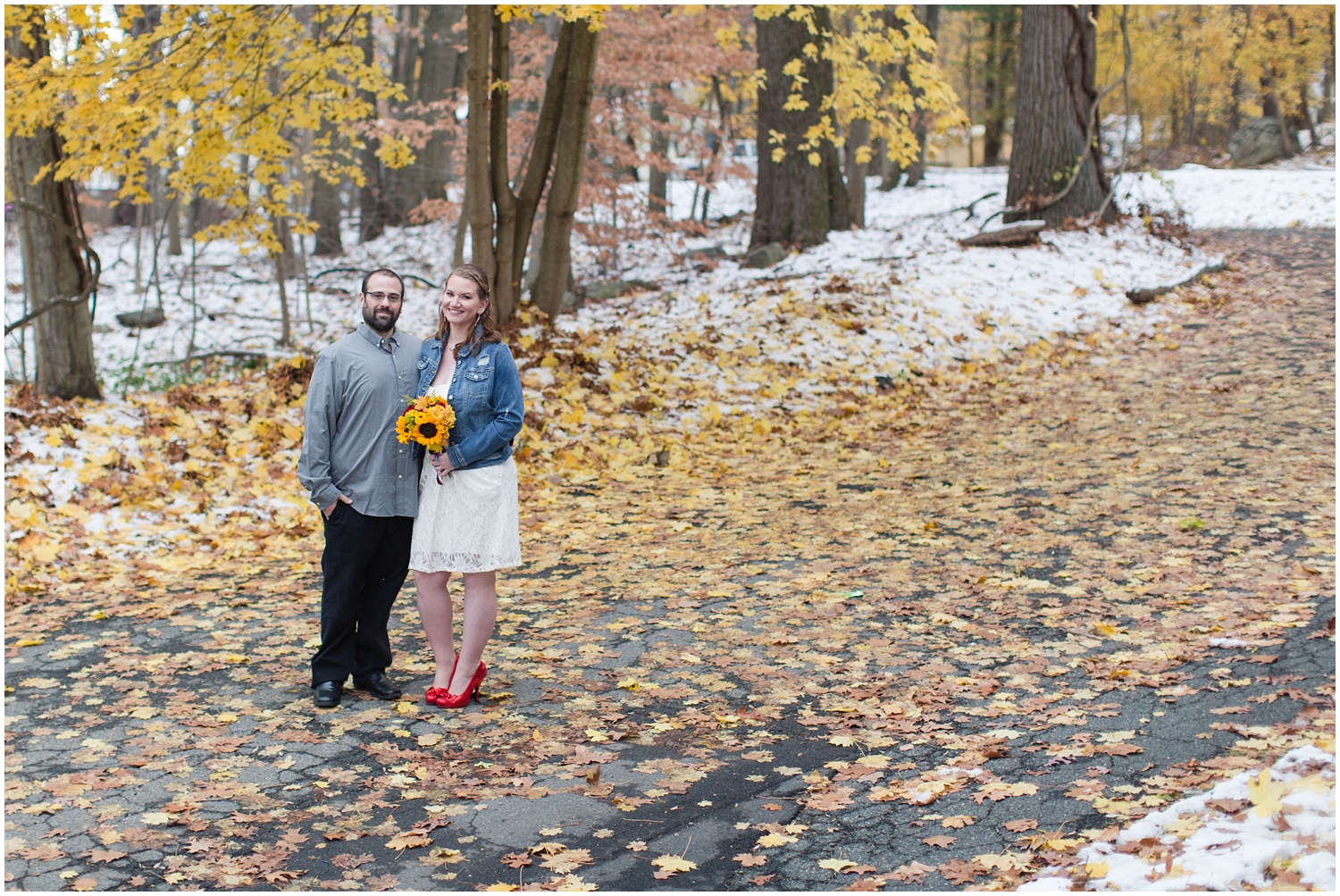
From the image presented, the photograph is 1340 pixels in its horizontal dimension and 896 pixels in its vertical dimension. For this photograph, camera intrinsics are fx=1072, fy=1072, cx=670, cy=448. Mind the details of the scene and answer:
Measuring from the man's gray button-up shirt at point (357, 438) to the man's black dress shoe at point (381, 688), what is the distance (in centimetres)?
79

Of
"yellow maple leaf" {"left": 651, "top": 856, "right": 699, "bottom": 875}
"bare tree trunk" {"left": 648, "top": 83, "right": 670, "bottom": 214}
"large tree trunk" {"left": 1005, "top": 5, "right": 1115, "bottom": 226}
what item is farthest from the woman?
"large tree trunk" {"left": 1005, "top": 5, "right": 1115, "bottom": 226}

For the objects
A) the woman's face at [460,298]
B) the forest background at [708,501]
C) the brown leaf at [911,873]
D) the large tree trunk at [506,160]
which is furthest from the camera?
the large tree trunk at [506,160]

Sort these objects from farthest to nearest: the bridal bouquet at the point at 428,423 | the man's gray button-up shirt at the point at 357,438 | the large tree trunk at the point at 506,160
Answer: the large tree trunk at the point at 506,160 < the man's gray button-up shirt at the point at 357,438 < the bridal bouquet at the point at 428,423

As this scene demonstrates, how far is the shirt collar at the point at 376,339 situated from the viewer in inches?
181

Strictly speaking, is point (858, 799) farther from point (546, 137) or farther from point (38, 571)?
point (546, 137)

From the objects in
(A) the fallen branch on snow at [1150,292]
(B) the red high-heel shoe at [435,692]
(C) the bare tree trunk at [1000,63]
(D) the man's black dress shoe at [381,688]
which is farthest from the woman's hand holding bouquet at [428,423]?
(C) the bare tree trunk at [1000,63]

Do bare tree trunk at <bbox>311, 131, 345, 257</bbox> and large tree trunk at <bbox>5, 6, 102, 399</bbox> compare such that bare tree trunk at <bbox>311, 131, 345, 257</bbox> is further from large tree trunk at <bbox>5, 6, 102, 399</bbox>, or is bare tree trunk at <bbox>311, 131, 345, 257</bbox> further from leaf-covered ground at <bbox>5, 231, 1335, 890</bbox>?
leaf-covered ground at <bbox>5, 231, 1335, 890</bbox>

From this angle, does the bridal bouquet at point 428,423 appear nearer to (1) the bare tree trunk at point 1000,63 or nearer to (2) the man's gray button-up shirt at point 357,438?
(2) the man's gray button-up shirt at point 357,438

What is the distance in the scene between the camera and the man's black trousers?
181 inches

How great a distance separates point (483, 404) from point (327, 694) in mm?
1486

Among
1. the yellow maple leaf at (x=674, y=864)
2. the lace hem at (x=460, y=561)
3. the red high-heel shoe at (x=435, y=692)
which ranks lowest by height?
the yellow maple leaf at (x=674, y=864)

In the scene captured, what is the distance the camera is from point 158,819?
364 centimetres

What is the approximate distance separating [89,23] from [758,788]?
27.2 ft

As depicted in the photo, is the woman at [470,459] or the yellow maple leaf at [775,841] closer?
the yellow maple leaf at [775,841]
